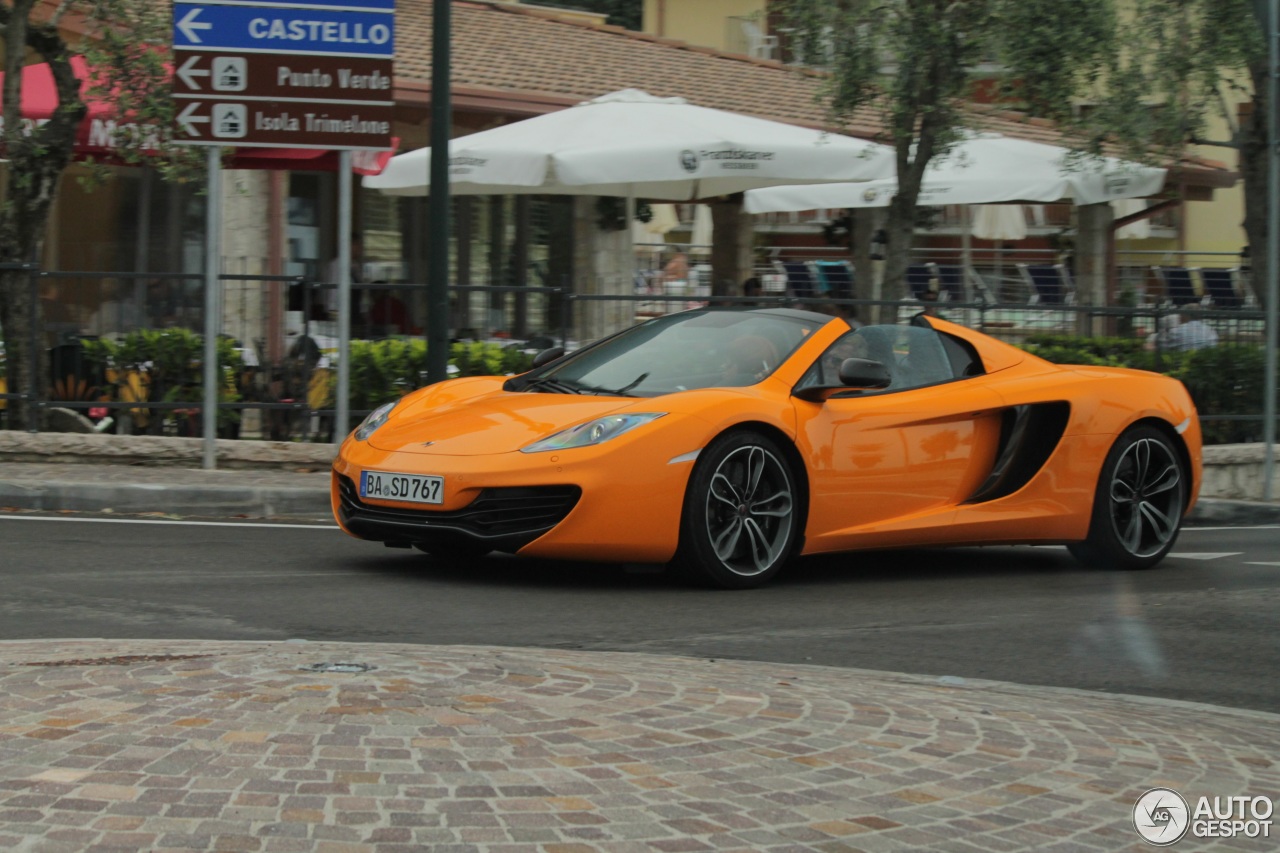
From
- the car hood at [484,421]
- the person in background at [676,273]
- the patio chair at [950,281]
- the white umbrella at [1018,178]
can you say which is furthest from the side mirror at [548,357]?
the patio chair at [950,281]

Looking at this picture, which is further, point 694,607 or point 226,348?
point 226,348

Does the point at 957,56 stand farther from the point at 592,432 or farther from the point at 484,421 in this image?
the point at 592,432

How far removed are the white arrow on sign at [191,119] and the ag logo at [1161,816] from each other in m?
8.53

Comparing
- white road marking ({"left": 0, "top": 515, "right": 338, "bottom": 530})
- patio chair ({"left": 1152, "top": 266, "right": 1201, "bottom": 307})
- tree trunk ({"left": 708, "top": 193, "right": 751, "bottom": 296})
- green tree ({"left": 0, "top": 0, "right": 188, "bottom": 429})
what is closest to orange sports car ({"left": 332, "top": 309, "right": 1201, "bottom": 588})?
white road marking ({"left": 0, "top": 515, "right": 338, "bottom": 530})

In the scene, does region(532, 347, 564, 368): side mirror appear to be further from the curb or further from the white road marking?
the curb

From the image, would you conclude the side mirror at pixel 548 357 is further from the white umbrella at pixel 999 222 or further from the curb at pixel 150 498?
the white umbrella at pixel 999 222

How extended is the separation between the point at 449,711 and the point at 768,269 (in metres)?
23.5

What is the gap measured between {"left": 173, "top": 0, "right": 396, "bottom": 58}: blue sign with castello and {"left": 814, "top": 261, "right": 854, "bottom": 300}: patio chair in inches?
495

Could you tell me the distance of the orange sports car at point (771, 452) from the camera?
7195 millimetres

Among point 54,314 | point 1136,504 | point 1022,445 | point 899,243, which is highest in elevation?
point 899,243

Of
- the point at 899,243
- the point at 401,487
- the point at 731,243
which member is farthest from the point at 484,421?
the point at 731,243

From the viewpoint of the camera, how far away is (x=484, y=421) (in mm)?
7566

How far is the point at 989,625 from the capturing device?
272 inches

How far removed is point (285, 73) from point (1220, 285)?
17375mm
